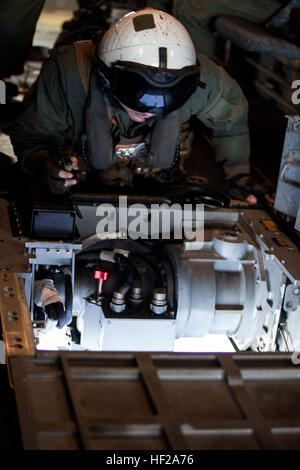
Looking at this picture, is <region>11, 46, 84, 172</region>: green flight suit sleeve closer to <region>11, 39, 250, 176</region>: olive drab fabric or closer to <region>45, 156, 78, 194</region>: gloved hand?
<region>11, 39, 250, 176</region>: olive drab fabric

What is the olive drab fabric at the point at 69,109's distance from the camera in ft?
11.9

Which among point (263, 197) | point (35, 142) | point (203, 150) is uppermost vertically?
point (35, 142)

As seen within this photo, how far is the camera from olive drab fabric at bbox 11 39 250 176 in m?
3.64

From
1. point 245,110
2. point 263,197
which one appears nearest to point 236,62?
point 245,110

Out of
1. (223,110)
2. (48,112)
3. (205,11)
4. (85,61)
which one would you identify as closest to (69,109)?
(48,112)

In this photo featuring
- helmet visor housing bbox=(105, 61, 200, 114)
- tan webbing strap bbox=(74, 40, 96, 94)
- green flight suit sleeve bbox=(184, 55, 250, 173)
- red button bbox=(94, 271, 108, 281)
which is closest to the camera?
red button bbox=(94, 271, 108, 281)

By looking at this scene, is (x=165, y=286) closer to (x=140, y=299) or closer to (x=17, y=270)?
(x=140, y=299)

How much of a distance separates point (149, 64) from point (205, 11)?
205 cm

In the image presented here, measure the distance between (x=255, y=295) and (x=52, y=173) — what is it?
1.09 meters

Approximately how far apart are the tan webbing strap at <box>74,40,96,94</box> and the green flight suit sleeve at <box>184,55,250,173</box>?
620 millimetres

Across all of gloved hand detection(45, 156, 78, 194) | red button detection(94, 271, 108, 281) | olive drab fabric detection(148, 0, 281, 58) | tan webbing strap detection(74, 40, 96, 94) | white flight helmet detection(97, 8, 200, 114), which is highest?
white flight helmet detection(97, 8, 200, 114)

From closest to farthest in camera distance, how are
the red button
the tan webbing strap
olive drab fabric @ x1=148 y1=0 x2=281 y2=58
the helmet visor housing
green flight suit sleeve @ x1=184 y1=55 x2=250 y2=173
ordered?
1. the red button
2. the helmet visor housing
3. the tan webbing strap
4. green flight suit sleeve @ x1=184 y1=55 x2=250 y2=173
5. olive drab fabric @ x1=148 y1=0 x2=281 y2=58

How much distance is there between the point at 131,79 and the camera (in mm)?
3178

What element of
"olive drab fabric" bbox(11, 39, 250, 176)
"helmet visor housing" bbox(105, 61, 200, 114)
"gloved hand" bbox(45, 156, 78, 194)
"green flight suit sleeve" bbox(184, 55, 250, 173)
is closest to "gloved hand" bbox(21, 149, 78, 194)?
"gloved hand" bbox(45, 156, 78, 194)
